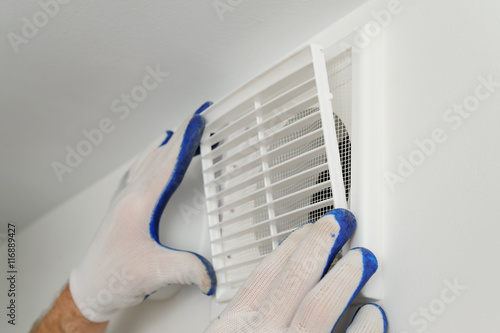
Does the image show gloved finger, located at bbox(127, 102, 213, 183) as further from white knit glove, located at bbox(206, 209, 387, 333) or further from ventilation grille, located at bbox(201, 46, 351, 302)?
white knit glove, located at bbox(206, 209, 387, 333)

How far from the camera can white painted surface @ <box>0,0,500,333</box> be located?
0.66 meters

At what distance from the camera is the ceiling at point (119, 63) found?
101cm

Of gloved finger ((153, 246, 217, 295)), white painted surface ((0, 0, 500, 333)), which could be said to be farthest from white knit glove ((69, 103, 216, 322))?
white painted surface ((0, 0, 500, 333))

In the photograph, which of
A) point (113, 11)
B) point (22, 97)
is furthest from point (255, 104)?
point (22, 97)

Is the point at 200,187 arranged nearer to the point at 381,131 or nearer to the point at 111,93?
the point at 111,93

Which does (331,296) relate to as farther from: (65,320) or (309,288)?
(65,320)

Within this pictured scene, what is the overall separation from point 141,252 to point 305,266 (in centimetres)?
46

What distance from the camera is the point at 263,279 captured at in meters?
0.78

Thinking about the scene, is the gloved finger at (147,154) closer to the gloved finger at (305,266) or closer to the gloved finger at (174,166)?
the gloved finger at (174,166)

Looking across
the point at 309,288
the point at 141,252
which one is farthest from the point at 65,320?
the point at 309,288

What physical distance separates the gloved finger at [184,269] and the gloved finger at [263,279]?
0.76ft

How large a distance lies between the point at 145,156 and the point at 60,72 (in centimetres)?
26

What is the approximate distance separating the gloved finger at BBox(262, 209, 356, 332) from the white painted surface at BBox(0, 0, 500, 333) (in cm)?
8

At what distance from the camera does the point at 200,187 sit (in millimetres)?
1252
